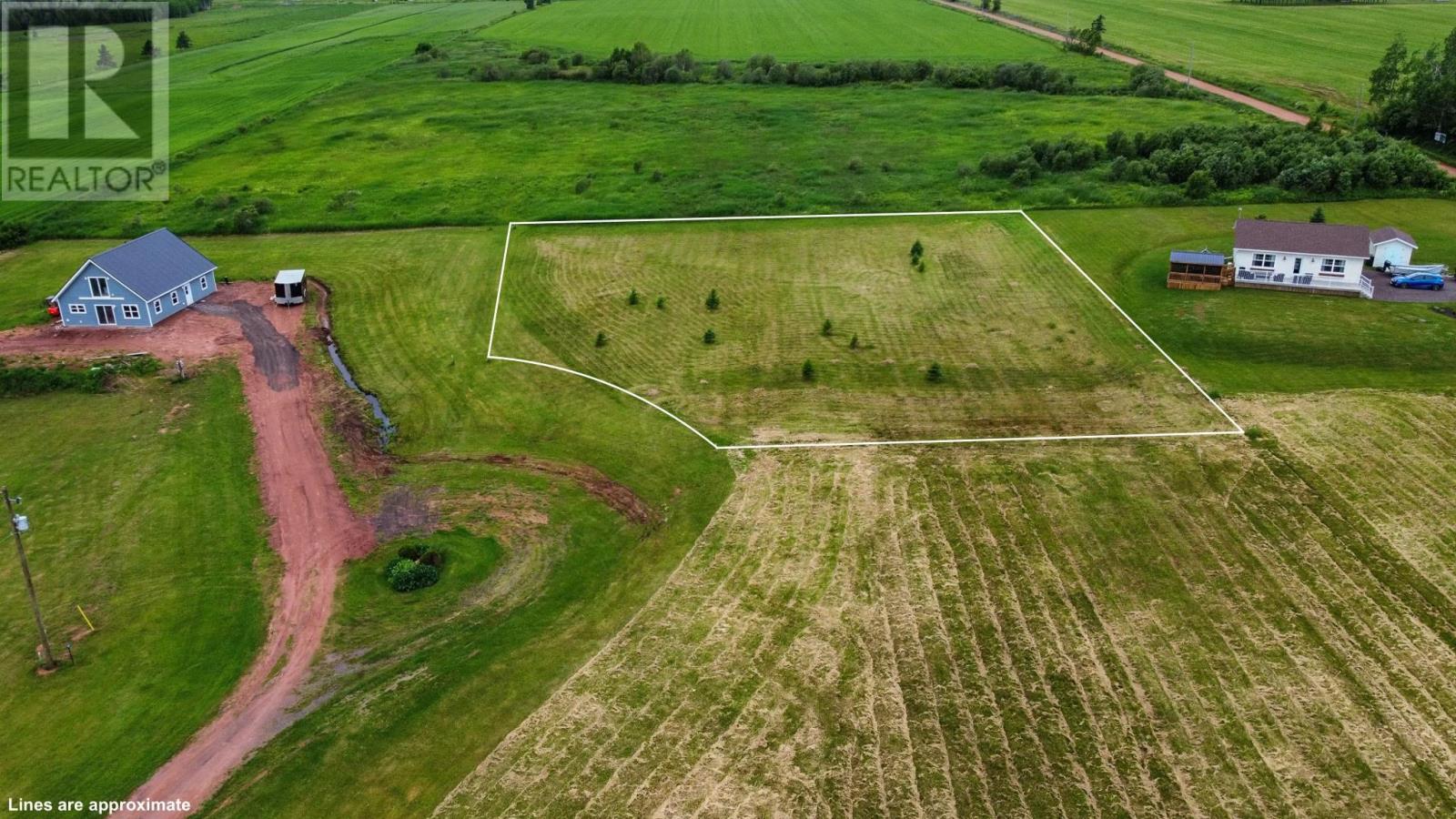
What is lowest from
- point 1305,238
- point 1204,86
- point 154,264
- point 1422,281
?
point 154,264

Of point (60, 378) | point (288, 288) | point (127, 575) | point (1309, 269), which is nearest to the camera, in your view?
point (127, 575)

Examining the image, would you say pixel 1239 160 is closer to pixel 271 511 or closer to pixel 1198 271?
pixel 1198 271

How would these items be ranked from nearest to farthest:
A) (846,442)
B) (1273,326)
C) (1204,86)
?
(846,442) < (1273,326) < (1204,86)

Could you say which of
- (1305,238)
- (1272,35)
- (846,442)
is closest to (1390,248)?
(1305,238)

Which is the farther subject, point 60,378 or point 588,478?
point 60,378

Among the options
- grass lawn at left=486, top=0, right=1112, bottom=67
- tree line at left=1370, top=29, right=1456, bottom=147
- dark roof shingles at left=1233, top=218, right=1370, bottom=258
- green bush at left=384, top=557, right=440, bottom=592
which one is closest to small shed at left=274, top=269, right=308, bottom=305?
green bush at left=384, top=557, right=440, bottom=592

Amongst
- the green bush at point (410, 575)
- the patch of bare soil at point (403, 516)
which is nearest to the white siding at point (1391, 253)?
the patch of bare soil at point (403, 516)
